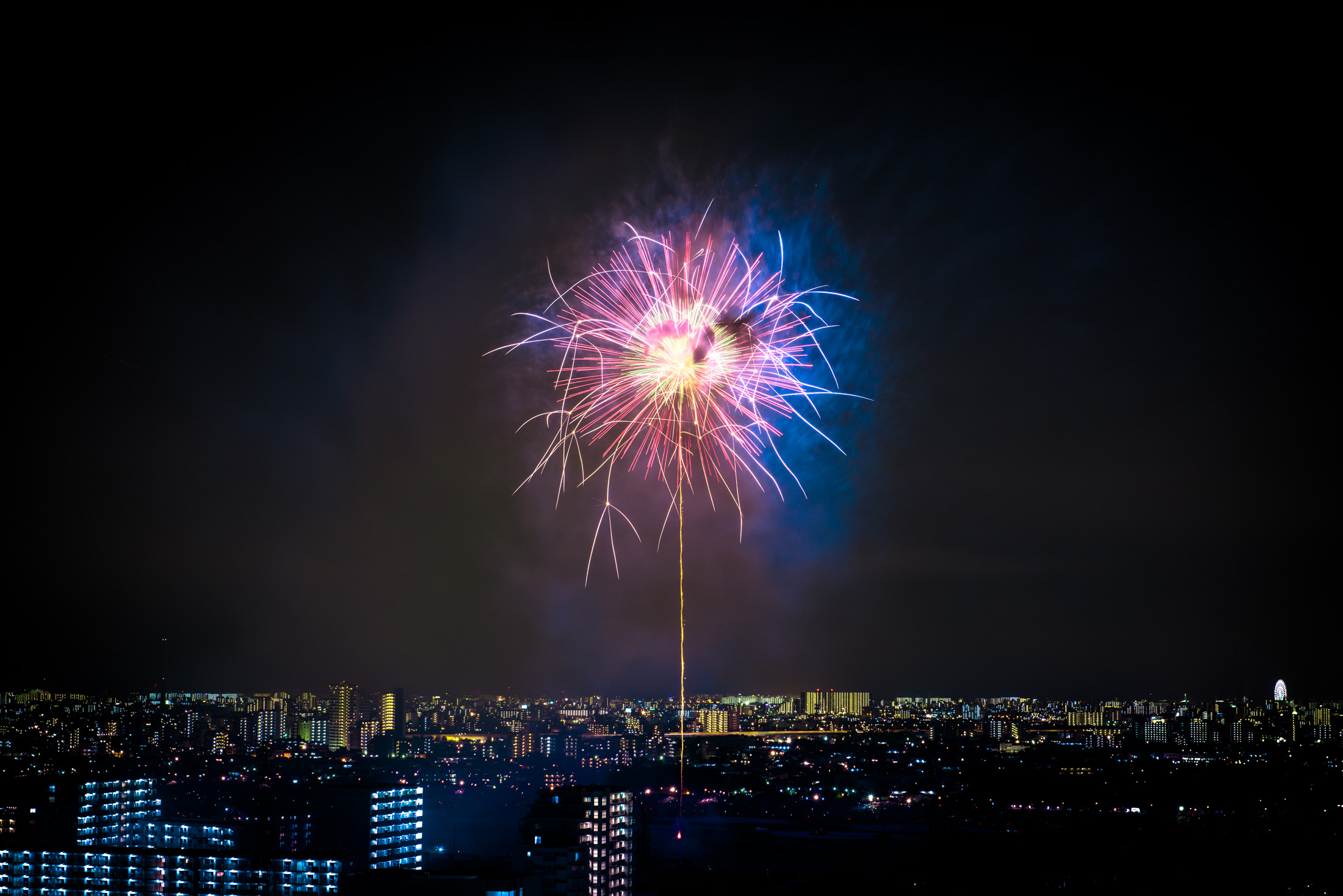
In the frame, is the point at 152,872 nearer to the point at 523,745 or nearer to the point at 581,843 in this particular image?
the point at 581,843

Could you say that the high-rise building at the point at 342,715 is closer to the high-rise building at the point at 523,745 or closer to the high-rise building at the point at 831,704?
the high-rise building at the point at 523,745

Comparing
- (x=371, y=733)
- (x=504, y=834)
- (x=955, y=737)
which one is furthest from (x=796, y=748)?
(x=504, y=834)

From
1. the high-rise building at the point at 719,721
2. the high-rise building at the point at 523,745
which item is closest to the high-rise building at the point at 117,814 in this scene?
the high-rise building at the point at 523,745

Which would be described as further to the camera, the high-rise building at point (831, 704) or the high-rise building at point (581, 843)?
the high-rise building at point (831, 704)

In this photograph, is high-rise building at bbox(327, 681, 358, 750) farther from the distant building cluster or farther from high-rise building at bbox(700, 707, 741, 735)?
high-rise building at bbox(700, 707, 741, 735)

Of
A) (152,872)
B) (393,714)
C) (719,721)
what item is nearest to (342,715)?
(393,714)

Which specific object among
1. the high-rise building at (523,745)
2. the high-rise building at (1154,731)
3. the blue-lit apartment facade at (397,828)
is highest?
the blue-lit apartment facade at (397,828)
